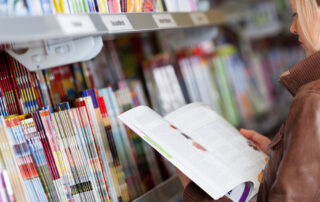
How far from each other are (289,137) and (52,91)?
2.46 feet

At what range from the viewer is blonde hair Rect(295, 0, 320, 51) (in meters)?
1.17

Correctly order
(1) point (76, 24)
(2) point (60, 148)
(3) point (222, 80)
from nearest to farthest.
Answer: (1) point (76, 24), (2) point (60, 148), (3) point (222, 80)

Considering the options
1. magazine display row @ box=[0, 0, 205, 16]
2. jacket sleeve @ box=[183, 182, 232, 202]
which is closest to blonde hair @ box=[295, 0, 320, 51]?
magazine display row @ box=[0, 0, 205, 16]

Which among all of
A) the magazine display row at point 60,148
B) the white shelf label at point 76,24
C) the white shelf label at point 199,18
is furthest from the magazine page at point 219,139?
the white shelf label at point 76,24

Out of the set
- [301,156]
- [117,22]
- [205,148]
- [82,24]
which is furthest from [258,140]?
[82,24]

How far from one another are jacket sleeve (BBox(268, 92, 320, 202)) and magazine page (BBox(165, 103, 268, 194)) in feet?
0.57

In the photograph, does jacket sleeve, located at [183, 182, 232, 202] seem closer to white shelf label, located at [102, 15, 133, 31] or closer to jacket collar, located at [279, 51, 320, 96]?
jacket collar, located at [279, 51, 320, 96]

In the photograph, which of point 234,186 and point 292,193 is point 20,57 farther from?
point 292,193

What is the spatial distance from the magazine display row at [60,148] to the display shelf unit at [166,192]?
2.3 inches

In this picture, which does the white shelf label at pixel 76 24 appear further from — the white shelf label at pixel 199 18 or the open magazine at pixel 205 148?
the white shelf label at pixel 199 18

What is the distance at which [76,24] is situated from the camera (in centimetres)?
92

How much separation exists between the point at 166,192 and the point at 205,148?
0.85 ft

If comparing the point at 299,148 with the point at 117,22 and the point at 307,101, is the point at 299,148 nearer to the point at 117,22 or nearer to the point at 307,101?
the point at 307,101

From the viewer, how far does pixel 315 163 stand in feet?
3.19
